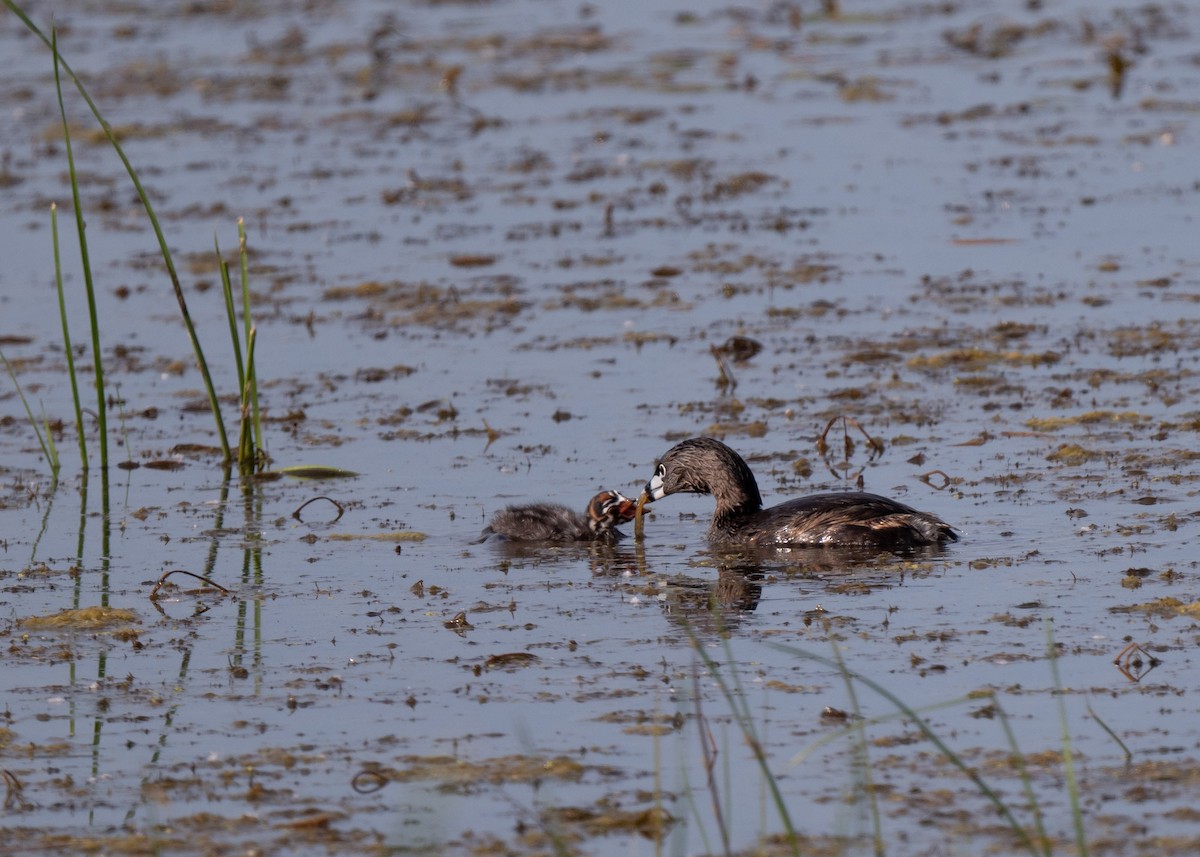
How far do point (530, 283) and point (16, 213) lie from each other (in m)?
6.03

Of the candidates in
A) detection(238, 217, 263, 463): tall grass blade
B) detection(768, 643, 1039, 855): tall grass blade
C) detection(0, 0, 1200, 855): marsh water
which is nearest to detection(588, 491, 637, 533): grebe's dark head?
detection(0, 0, 1200, 855): marsh water

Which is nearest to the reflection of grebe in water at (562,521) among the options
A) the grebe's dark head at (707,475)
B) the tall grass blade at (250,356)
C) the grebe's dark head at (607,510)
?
the grebe's dark head at (607,510)

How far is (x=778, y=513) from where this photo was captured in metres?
10.2

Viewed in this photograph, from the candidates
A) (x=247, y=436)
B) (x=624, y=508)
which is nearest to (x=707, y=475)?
(x=624, y=508)

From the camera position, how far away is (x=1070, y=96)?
22.6 metres

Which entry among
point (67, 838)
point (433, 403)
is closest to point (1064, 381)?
point (433, 403)

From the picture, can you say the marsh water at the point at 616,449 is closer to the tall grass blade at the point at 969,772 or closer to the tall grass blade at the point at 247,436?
the tall grass blade at the point at 969,772

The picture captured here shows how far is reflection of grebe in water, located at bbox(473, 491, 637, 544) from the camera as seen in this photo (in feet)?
33.8

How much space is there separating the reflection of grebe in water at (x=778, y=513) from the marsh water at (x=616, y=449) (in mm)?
243

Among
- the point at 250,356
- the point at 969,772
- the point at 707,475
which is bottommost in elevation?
the point at 969,772

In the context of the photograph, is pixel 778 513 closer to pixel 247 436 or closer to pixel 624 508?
pixel 624 508

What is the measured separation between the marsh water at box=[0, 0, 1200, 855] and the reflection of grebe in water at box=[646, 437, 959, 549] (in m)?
0.24

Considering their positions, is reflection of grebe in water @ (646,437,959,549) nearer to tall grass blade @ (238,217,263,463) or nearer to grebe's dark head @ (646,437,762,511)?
grebe's dark head @ (646,437,762,511)

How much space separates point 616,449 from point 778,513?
1.96 metres
